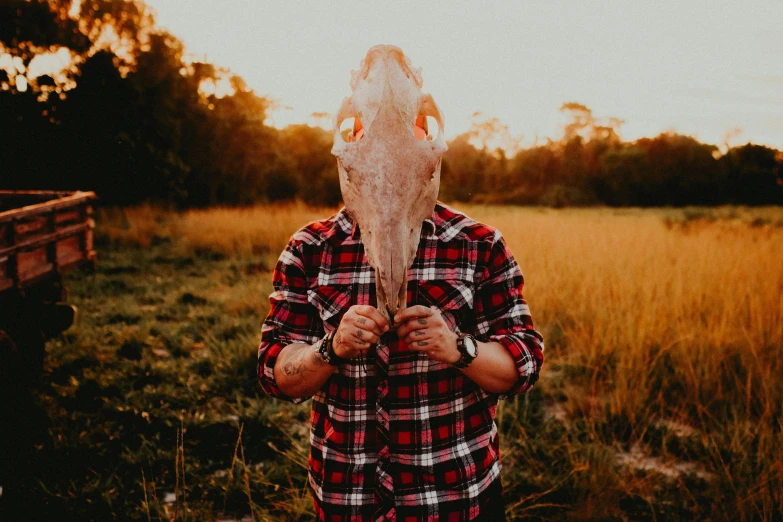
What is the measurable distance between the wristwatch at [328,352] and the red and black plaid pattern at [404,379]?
0.53 ft

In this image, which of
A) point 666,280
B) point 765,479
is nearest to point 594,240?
point 666,280

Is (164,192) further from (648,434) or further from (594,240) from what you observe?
(648,434)

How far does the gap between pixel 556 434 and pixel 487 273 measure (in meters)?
2.32

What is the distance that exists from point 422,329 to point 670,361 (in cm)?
342

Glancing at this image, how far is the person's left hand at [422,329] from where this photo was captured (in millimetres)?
975

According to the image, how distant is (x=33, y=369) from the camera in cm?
415

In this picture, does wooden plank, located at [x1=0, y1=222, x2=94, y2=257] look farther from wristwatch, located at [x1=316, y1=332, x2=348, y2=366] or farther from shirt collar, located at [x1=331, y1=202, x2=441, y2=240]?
wristwatch, located at [x1=316, y1=332, x2=348, y2=366]

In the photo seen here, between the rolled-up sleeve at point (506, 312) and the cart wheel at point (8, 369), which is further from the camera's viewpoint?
the cart wheel at point (8, 369)

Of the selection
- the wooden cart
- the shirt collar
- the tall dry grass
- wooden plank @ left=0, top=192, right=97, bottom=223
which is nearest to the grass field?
the tall dry grass

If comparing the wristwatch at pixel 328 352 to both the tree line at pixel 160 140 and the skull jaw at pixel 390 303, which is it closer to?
the skull jaw at pixel 390 303

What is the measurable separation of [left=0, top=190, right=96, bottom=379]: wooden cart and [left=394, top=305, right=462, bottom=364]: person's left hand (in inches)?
142

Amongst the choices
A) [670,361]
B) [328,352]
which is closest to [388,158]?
[328,352]

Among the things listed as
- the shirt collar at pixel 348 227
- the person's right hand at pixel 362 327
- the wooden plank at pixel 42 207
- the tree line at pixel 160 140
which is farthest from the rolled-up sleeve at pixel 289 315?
the tree line at pixel 160 140

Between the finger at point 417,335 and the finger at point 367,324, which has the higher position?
the finger at point 367,324
